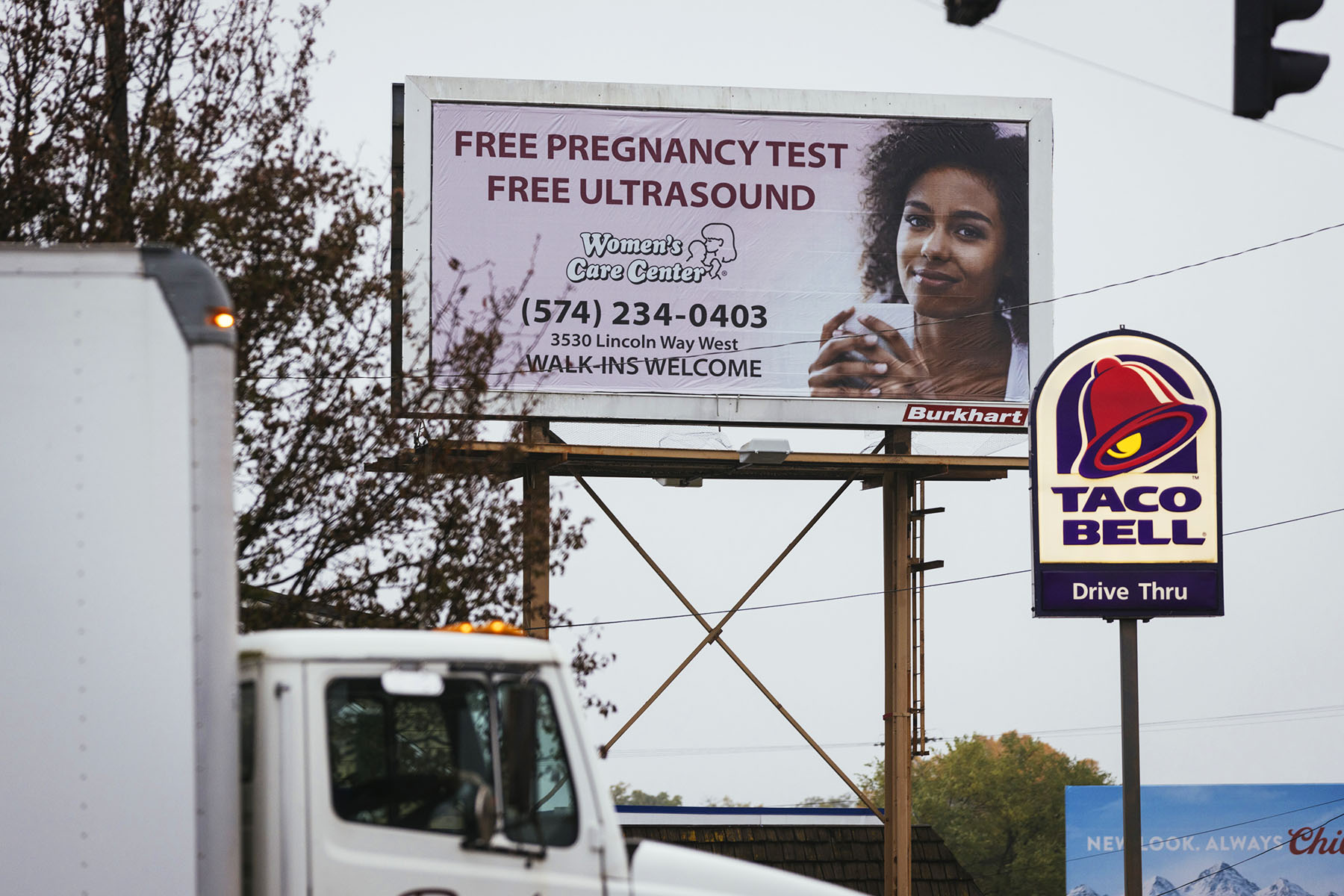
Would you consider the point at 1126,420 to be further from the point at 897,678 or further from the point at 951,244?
the point at 897,678

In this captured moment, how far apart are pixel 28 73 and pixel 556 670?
8794mm

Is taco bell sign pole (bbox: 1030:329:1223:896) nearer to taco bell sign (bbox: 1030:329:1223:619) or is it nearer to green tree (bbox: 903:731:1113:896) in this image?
taco bell sign (bbox: 1030:329:1223:619)

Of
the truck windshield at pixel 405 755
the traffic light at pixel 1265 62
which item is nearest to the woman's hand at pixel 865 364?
the traffic light at pixel 1265 62

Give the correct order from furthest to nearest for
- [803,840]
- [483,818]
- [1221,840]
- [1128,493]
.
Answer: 1. [1221,840]
2. [803,840]
3. [1128,493]
4. [483,818]

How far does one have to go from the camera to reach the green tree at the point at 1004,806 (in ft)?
275

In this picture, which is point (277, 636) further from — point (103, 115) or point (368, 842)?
point (103, 115)

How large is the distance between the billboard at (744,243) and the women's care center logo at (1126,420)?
7618mm

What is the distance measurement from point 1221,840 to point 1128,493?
17087mm

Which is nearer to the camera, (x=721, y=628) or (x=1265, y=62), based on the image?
(x=1265, y=62)

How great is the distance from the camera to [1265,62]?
24.9 feet

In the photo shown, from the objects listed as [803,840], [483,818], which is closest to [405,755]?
[483,818]

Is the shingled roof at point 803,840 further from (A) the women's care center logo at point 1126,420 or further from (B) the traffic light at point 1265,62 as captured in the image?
(B) the traffic light at point 1265,62

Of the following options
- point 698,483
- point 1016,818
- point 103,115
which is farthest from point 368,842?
point 1016,818

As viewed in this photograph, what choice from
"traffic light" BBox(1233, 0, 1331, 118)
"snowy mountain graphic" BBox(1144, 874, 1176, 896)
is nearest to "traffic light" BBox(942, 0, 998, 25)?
"traffic light" BBox(1233, 0, 1331, 118)
